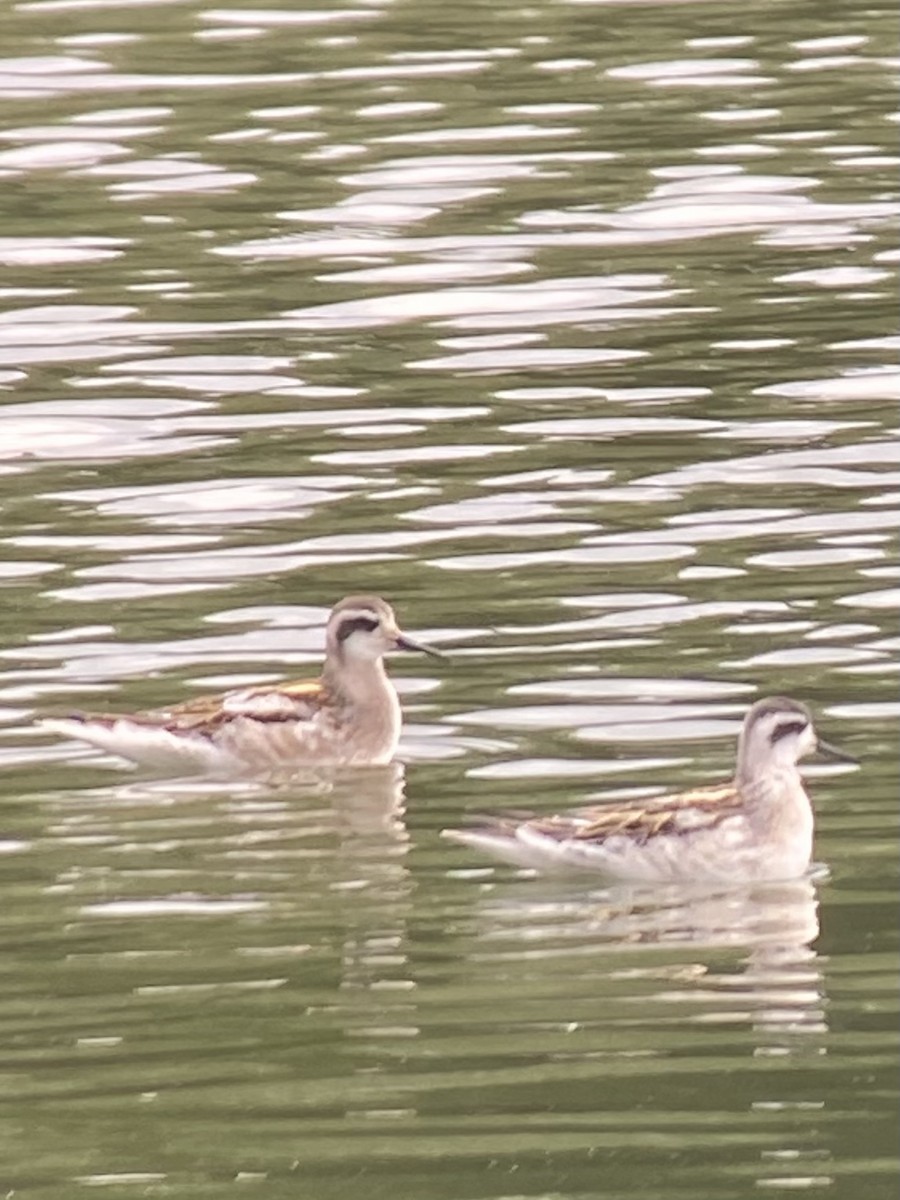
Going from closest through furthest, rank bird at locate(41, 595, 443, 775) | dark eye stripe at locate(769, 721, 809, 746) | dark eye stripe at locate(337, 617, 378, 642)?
dark eye stripe at locate(769, 721, 809, 746), bird at locate(41, 595, 443, 775), dark eye stripe at locate(337, 617, 378, 642)

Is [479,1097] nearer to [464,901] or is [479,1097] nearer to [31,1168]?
[31,1168]

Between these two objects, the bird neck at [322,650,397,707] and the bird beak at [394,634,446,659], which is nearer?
the bird neck at [322,650,397,707]

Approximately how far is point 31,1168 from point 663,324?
12.1 m

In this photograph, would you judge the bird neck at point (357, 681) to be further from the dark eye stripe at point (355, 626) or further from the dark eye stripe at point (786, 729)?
the dark eye stripe at point (786, 729)

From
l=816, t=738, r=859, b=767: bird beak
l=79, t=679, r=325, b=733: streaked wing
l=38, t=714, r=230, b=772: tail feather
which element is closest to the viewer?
l=816, t=738, r=859, b=767: bird beak

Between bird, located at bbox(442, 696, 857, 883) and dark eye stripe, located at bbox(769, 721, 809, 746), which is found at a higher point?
dark eye stripe, located at bbox(769, 721, 809, 746)

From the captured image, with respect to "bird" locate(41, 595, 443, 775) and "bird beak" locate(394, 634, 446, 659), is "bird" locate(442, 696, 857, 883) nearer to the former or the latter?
"bird" locate(41, 595, 443, 775)

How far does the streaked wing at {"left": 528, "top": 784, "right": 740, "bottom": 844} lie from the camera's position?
47.0 ft

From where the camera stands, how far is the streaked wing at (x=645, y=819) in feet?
47.0

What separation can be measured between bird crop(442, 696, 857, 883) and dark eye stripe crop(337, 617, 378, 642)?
2.18 metres

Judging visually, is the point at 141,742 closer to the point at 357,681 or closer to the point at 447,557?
the point at 357,681

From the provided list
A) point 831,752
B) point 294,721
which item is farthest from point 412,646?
point 831,752

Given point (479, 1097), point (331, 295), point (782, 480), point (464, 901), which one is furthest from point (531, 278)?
point (479, 1097)

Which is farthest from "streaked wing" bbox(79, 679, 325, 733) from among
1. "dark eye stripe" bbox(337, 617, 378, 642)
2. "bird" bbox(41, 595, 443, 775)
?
"dark eye stripe" bbox(337, 617, 378, 642)
